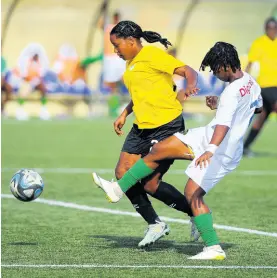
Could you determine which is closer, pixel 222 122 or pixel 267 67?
pixel 222 122

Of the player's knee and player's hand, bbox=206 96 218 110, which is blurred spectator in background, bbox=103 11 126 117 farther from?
player's hand, bbox=206 96 218 110

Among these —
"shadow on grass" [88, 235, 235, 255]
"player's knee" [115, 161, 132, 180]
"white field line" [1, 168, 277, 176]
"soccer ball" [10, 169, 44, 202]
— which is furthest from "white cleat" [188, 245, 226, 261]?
"white field line" [1, 168, 277, 176]

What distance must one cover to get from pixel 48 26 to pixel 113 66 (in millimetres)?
2162

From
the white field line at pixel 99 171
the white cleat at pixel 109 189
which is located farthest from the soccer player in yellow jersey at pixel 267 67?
the white cleat at pixel 109 189

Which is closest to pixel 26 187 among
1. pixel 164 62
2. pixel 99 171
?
pixel 164 62

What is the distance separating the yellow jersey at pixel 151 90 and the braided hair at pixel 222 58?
70 centimetres

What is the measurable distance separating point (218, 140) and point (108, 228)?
2.49m

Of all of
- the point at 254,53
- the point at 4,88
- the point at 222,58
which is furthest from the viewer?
the point at 4,88

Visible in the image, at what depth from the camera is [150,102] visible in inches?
353

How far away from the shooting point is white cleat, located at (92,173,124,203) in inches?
Result: 340

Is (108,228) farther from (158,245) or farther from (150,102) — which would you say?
(150,102)

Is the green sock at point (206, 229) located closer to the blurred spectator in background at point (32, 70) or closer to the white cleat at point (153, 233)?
the white cleat at point (153, 233)

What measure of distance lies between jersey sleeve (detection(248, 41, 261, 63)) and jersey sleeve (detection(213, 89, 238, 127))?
9.55 metres

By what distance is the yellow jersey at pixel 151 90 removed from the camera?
8.96 meters
